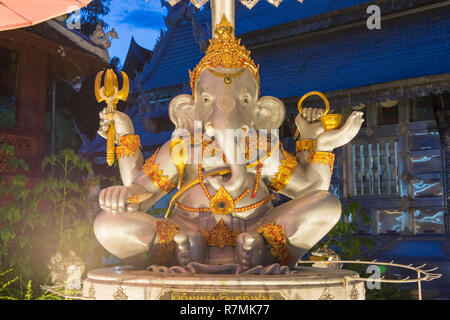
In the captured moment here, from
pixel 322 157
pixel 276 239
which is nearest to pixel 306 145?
pixel 322 157

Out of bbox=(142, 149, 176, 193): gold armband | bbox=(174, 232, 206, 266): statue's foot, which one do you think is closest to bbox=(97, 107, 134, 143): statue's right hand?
bbox=(142, 149, 176, 193): gold armband

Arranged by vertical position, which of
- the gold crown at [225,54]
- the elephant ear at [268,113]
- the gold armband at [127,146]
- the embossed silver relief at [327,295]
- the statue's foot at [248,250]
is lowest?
the embossed silver relief at [327,295]

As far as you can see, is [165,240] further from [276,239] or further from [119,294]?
[276,239]

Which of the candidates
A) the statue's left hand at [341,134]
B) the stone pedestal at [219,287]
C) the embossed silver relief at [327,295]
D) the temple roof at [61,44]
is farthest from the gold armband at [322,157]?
the temple roof at [61,44]

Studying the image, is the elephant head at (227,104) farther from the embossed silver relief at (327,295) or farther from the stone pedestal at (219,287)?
the embossed silver relief at (327,295)

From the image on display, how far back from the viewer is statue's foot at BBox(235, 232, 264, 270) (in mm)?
2844

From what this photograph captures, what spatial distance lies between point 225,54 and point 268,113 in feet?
Result: 1.63

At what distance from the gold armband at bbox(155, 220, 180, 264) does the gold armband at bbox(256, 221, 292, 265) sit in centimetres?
53

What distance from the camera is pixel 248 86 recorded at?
3.21 m

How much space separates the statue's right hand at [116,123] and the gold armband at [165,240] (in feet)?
2.17

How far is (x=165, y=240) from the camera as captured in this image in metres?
2.95

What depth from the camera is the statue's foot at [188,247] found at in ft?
9.59

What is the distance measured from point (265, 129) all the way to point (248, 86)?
0.33 metres
